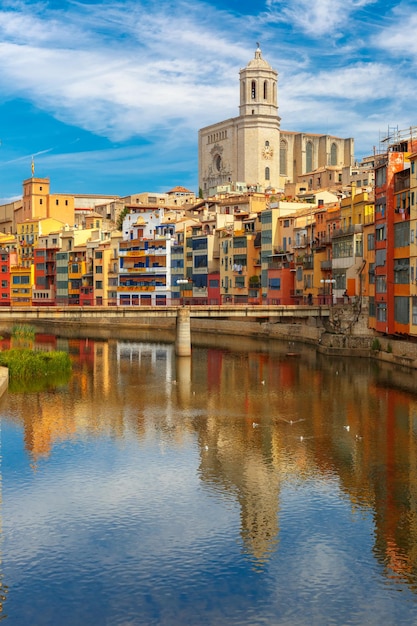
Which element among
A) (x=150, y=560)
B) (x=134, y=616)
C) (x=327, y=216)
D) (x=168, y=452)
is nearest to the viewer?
(x=134, y=616)

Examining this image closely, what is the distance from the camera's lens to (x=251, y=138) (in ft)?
560

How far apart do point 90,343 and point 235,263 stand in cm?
2193

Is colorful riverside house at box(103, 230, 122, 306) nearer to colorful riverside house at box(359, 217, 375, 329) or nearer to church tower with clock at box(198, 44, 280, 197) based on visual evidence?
colorful riverside house at box(359, 217, 375, 329)

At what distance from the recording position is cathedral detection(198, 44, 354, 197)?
170000 mm

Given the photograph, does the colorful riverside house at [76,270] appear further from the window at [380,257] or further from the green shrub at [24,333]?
the window at [380,257]

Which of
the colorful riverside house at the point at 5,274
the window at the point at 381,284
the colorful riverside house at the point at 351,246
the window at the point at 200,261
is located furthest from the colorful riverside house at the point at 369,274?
the colorful riverside house at the point at 5,274

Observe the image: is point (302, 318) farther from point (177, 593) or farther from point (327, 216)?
point (177, 593)

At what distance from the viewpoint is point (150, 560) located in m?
21.7

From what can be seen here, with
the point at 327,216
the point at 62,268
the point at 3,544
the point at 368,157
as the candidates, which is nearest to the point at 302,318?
the point at 327,216

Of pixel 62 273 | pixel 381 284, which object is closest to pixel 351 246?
pixel 381 284

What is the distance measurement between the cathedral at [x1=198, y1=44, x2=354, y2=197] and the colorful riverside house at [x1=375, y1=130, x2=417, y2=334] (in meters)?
105

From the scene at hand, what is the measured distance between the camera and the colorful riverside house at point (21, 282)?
120250 mm

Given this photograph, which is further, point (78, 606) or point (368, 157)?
point (368, 157)

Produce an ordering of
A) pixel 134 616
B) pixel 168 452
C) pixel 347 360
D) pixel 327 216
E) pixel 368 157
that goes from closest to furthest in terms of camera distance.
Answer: pixel 134 616
pixel 168 452
pixel 347 360
pixel 327 216
pixel 368 157
